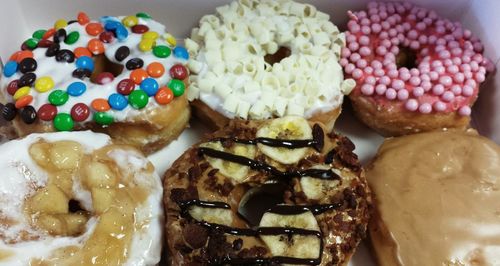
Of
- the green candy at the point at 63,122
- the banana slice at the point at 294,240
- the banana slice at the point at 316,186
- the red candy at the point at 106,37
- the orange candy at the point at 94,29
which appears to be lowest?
the banana slice at the point at 294,240

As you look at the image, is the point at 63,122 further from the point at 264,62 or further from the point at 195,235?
the point at 264,62

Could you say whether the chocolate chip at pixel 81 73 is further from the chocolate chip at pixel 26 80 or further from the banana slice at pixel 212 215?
the banana slice at pixel 212 215

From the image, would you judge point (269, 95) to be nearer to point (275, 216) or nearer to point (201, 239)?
point (275, 216)

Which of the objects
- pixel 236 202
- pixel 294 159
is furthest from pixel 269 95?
pixel 236 202

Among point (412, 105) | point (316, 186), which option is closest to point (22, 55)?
point (316, 186)

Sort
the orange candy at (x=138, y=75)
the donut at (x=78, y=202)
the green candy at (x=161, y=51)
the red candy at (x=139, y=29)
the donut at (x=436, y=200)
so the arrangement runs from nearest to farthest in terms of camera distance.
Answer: the donut at (x=78, y=202) → the donut at (x=436, y=200) → the orange candy at (x=138, y=75) → the green candy at (x=161, y=51) → the red candy at (x=139, y=29)

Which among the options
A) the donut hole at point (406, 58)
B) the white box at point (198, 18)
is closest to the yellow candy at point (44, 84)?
the white box at point (198, 18)

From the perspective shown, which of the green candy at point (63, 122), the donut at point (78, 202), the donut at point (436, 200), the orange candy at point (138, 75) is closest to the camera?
the donut at point (78, 202)
